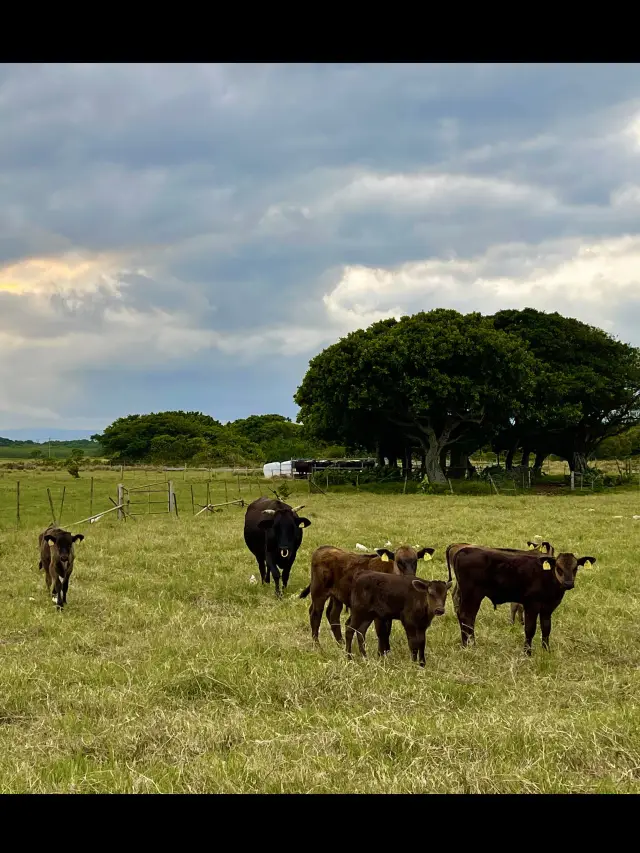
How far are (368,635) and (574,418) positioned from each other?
117 ft

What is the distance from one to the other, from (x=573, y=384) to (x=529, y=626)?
3663cm

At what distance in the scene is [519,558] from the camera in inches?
317

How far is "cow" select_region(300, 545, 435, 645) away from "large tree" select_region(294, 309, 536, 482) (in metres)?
27.3

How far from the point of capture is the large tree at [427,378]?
3622cm

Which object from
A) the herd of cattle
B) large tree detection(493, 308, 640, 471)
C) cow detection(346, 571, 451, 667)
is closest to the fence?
the herd of cattle

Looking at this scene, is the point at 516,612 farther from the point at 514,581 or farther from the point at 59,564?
the point at 59,564

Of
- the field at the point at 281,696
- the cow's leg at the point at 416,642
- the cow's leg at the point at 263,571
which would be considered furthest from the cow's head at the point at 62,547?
the cow's leg at the point at 416,642

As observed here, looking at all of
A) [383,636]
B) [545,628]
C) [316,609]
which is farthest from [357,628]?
[545,628]

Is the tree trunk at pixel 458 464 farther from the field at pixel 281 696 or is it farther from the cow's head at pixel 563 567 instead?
the cow's head at pixel 563 567

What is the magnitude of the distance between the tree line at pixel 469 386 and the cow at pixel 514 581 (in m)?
27.6

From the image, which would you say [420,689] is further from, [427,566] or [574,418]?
[574,418]

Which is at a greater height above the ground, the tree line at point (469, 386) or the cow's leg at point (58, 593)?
the tree line at point (469, 386)
